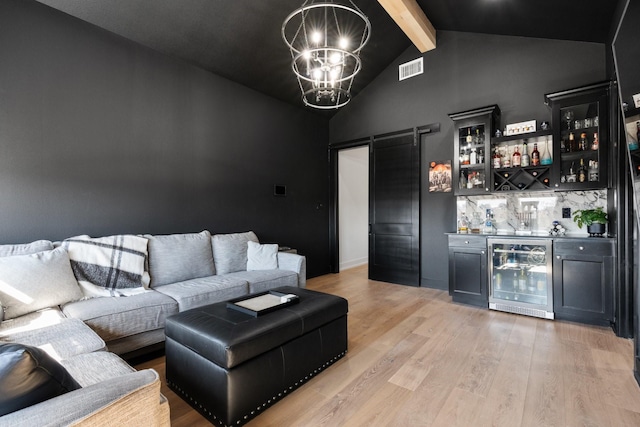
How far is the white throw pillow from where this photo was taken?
3.77 m

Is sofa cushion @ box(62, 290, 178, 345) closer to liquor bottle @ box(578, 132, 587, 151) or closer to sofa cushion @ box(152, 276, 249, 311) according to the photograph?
sofa cushion @ box(152, 276, 249, 311)

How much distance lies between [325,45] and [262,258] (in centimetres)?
254

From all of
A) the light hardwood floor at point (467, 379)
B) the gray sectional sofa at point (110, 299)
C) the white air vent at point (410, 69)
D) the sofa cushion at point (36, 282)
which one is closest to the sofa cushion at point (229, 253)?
the gray sectional sofa at point (110, 299)

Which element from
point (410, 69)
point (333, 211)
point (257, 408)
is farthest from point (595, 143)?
point (257, 408)

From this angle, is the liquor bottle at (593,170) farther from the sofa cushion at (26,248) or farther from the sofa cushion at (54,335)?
the sofa cushion at (26,248)

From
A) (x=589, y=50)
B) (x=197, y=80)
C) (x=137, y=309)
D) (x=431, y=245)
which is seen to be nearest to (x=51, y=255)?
(x=137, y=309)

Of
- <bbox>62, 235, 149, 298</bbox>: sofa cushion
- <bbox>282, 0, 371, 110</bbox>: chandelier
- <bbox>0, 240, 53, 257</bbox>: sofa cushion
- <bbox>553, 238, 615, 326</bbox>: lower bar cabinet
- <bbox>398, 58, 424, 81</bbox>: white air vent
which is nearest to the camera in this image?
<bbox>282, 0, 371, 110</bbox>: chandelier

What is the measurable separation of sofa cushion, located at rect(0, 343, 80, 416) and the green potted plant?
14.3ft

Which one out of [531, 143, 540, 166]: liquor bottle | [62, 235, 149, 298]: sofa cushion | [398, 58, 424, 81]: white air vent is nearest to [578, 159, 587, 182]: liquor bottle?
[531, 143, 540, 166]: liquor bottle

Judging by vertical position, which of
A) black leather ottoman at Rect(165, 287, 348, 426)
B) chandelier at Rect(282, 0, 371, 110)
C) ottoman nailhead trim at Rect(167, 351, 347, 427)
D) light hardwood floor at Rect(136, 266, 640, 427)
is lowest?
light hardwood floor at Rect(136, 266, 640, 427)

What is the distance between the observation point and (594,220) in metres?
3.18

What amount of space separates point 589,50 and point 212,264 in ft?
16.7

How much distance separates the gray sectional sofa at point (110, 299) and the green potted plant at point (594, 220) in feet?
10.5

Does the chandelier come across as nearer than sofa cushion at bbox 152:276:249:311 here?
Yes
